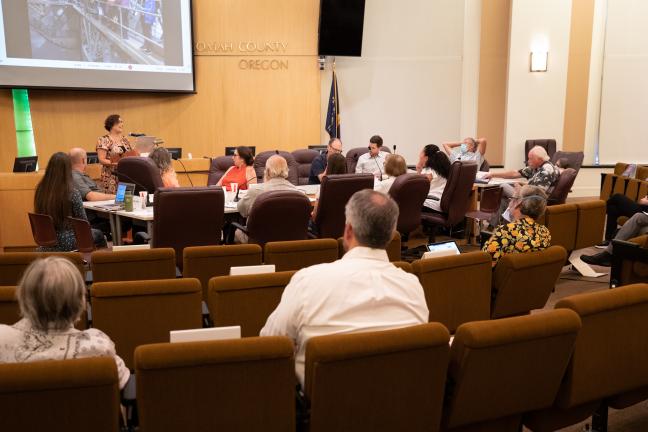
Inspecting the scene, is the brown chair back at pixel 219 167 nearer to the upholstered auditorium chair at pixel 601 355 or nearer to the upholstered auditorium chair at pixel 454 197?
the upholstered auditorium chair at pixel 454 197

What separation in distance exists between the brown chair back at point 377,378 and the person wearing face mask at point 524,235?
6.53 ft

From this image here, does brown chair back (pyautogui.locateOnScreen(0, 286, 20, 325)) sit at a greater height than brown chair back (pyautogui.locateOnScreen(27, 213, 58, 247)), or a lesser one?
greater

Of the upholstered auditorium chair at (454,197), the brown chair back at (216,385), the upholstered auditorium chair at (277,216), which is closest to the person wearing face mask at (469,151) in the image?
the upholstered auditorium chair at (454,197)

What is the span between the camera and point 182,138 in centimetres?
1070

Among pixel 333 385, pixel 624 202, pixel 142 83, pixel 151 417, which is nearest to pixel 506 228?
pixel 333 385

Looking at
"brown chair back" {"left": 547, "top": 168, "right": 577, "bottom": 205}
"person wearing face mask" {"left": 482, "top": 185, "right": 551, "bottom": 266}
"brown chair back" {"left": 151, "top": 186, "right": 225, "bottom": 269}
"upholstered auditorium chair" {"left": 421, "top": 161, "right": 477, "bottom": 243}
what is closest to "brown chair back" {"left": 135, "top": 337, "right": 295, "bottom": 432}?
"person wearing face mask" {"left": 482, "top": 185, "right": 551, "bottom": 266}

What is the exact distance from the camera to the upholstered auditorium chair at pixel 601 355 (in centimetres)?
240

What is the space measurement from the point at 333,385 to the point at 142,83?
8.90 metres

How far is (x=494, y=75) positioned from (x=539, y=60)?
89 centimetres

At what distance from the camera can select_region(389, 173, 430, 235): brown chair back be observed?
6020 mm

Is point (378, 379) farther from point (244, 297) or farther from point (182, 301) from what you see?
point (182, 301)

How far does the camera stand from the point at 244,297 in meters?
2.85

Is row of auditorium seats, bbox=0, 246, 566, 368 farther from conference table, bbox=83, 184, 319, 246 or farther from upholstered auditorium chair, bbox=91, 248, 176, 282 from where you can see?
conference table, bbox=83, 184, 319, 246

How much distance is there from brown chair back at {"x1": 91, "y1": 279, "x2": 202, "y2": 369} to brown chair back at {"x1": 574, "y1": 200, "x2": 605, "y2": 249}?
13.1 feet
